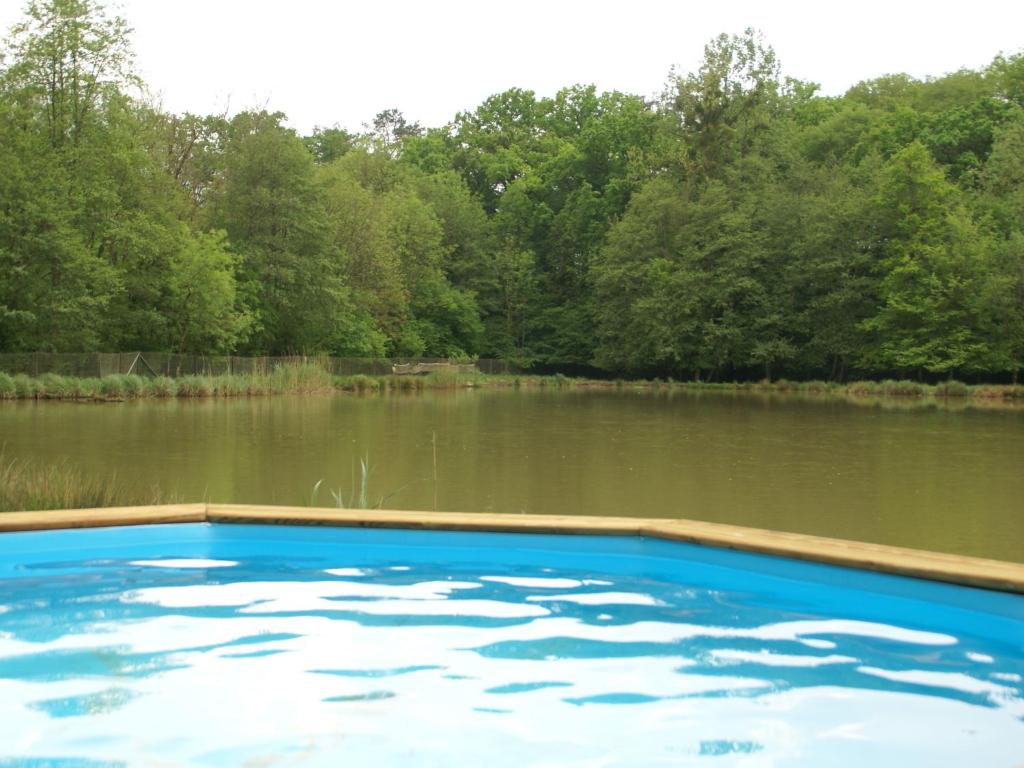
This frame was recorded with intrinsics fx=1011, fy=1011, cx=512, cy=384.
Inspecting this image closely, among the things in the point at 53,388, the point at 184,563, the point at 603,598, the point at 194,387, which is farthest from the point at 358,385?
the point at 603,598

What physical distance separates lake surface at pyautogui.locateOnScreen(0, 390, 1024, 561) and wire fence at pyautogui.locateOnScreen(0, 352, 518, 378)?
24.9 ft

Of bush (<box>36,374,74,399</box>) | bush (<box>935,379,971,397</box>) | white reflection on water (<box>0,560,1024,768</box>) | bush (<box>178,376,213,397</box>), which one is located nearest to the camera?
white reflection on water (<box>0,560,1024,768</box>)

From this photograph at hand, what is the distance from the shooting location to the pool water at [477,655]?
304 cm

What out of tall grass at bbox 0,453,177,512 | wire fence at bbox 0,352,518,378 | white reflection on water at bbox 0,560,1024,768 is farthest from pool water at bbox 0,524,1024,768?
wire fence at bbox 0,352,518,378

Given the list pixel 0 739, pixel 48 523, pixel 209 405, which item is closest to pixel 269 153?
pixel 209 405

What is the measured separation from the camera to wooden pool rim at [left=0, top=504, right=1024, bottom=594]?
4.45 metres

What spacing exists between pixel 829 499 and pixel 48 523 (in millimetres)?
6847

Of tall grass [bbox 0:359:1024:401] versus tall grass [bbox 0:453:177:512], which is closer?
tall grass [bbox 0:453:177:512]

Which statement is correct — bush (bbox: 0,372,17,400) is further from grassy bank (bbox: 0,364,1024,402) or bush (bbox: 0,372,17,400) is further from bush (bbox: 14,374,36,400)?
bush (bbox: 14,374,36,400)

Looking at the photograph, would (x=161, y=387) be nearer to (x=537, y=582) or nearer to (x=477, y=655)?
(x=537, y=582)

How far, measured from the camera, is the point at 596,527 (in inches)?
217

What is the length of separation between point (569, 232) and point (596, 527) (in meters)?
54.8

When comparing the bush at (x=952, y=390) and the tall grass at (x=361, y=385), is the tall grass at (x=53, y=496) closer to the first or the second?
the tall grass at (x=361, y=385)

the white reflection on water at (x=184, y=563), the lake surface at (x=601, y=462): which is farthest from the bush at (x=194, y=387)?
the white reflection on water at (x=184, y=563)
